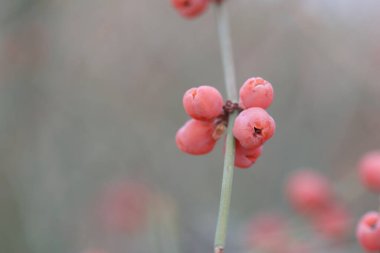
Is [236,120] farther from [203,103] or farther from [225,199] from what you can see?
[225,199]

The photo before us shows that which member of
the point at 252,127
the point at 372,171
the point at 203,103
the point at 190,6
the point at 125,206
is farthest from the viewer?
the point at 125,206

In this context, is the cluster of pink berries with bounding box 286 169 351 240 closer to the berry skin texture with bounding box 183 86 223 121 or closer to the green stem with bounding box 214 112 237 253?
the berry skin texture with bounding box 183 86 223 121

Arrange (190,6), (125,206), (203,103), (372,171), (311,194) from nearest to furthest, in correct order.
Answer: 1. (203,103)
2. (190,6)
3. (372,171)
4. (311,194)
5. (125,206)

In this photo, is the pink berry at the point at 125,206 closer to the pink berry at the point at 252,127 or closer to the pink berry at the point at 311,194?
the pink berry at the point at 311,194

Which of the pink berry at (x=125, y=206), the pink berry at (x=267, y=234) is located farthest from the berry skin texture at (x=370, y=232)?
the pink berry at (x=125, y=206)

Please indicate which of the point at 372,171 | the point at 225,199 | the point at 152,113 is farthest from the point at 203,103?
the point at 152,113

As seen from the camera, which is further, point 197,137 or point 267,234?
point 267,234
